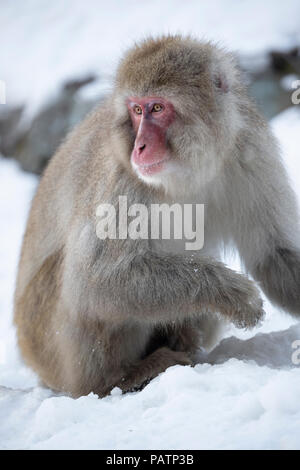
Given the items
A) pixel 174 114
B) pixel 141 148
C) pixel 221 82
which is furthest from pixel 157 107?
pixel 221 82

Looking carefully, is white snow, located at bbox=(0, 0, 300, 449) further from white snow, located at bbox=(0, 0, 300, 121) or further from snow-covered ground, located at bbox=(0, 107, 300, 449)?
white snow, located at bbox=(0, 0, 300, 121)

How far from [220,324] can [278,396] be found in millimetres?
1703

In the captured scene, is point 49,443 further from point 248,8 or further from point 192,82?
point 248,8

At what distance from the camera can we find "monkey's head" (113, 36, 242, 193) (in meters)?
3.43

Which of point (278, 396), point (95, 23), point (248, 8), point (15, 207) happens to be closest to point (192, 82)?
point (278, 396)

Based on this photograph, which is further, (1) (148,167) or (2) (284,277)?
(2) (284,277)

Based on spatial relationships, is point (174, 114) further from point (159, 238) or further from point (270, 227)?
point (270, 227)

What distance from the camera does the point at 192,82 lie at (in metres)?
3.49

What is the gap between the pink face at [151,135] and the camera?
337 centimetres
